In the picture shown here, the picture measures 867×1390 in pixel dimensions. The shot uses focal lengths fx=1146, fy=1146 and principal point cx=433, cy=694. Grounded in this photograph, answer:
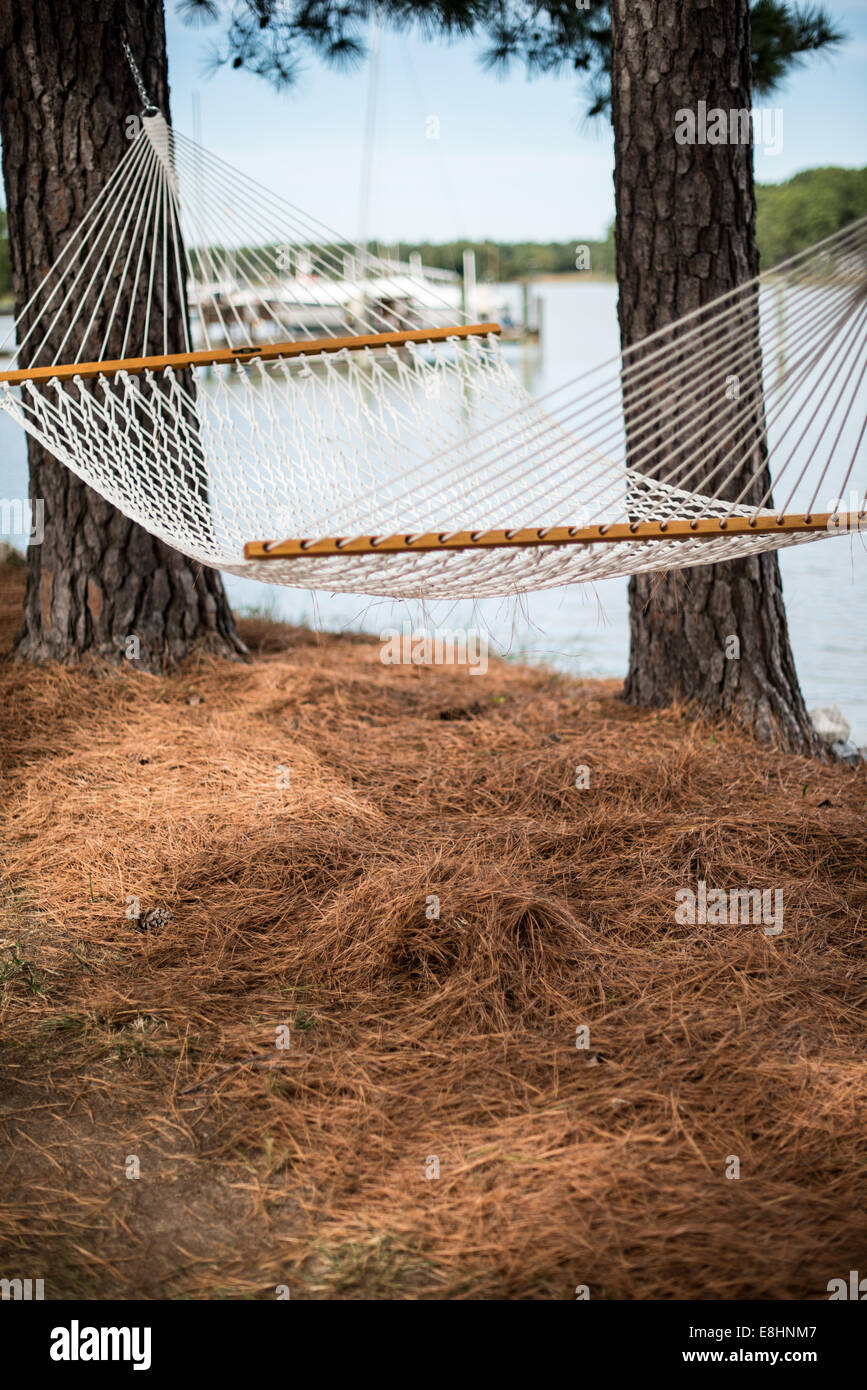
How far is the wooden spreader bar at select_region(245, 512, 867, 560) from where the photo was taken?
1314mm

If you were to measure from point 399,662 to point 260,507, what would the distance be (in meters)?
0.82

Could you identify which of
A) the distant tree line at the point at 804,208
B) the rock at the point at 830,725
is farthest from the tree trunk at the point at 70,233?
the distant tree line at the point at 804,208

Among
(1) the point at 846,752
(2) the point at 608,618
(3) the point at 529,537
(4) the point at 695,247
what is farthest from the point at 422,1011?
(2) the point at 608,618

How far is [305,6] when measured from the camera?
2.93 meters

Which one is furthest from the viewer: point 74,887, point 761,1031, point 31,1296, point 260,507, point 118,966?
point 260,507

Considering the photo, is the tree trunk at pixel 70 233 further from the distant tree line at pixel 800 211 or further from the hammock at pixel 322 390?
the distant tree line at pixel 800 211

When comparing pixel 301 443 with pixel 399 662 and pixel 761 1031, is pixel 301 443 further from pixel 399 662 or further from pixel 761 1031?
pixel 761 1031

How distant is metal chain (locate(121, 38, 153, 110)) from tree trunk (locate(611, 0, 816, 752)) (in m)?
0.88

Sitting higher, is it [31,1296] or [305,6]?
[305,6]

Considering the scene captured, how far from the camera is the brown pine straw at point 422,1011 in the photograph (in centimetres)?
99

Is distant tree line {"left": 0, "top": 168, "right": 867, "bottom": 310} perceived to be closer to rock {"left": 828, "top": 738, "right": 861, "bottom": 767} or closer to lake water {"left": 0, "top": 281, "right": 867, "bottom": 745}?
lake water {"left": 0, "top": 281, "right": 867, "bottom": 745}

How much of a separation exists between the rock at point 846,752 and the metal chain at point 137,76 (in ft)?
5.91

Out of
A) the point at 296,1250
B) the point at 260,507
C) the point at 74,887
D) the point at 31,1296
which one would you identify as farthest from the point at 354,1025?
the point at 260,507

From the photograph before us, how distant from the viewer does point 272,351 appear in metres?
2.04
